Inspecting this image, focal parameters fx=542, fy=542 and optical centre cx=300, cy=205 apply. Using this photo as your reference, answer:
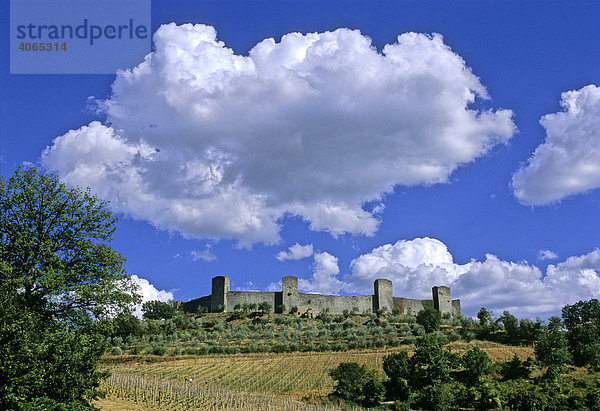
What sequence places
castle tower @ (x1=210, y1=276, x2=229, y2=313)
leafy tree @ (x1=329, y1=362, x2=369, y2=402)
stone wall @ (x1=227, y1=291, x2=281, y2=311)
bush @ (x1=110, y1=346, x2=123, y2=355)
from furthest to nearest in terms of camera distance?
1. stone wall @ (x1=227, y1=291, x2=281, y2=311)
2. castle tower @ (x1=210, y1=276, x2=229, y2=313)
3. bush @ (x1=110, y1=346, x2=123, y2=355)
4. leafy tree @ (x1=329, y1=362, x2=369, y2=402)

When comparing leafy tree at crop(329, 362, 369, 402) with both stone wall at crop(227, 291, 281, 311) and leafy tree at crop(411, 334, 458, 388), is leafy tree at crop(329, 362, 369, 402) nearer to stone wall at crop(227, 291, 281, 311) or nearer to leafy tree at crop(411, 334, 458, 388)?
leafy tree at crop(411, 334, 458, 388)

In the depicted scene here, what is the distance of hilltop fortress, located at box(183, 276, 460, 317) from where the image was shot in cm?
7569

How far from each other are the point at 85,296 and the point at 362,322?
2146 inches

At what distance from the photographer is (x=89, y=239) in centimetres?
2433

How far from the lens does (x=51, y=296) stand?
2295 cm

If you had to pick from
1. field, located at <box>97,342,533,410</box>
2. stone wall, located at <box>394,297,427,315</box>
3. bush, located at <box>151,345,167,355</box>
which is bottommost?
field, located at <box>97,342,533,410</box>

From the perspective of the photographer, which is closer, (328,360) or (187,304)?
(328,360)

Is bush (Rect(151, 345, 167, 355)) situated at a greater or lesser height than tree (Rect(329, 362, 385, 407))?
greater

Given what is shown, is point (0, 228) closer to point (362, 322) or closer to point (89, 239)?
point (89, 239)

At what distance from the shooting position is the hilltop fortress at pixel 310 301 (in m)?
75.7

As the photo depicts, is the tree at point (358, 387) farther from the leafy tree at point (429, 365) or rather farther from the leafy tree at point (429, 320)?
the leafy tree at point (429, 320)

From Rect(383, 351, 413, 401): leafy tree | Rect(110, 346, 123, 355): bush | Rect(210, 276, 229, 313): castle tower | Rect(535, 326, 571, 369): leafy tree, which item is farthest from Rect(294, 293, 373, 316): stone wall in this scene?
Rect(383, 351, 413, 401): leafy tree

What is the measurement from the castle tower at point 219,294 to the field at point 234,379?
1041 inches

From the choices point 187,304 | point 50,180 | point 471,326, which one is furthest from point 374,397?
point 187,304
